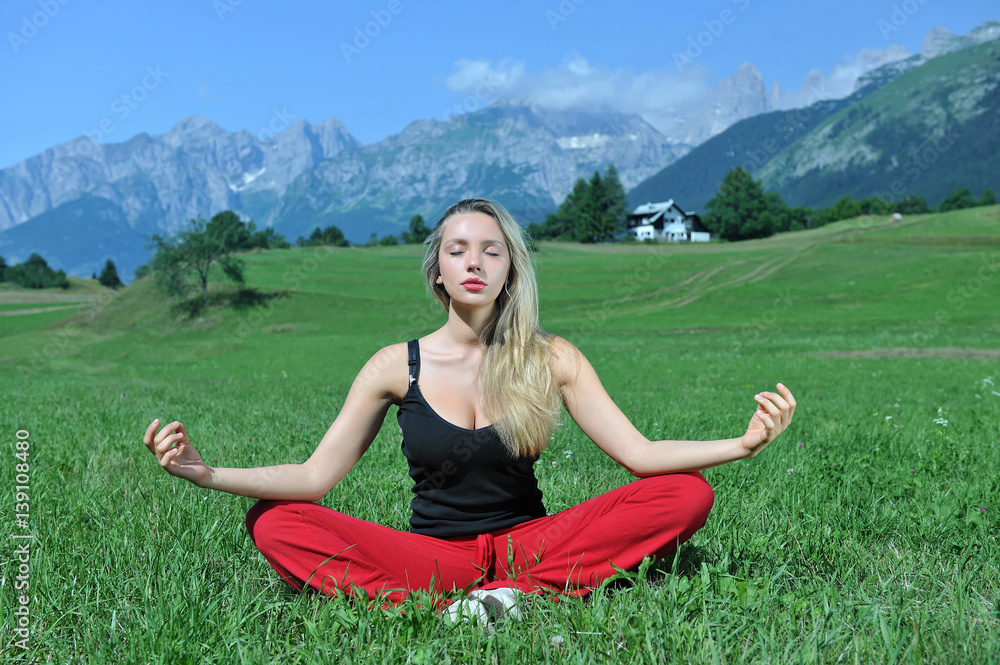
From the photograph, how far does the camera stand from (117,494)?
14.1 feet

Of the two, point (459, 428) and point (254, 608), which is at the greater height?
point (459, 428)

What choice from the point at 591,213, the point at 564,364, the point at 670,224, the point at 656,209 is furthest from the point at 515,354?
the point at 656,209

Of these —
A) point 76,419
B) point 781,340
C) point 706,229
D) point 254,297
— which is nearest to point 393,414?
point 76,419

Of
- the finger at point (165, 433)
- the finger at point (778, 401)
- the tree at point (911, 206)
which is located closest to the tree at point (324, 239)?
the finger at point (165, 433)

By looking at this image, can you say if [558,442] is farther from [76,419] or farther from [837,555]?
[76,419]

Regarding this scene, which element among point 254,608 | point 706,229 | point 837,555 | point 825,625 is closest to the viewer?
point 825,625

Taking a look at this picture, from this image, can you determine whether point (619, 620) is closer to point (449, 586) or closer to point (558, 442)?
point (449, 586)

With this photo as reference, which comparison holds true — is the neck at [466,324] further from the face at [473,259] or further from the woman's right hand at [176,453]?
the woman's right hand at [176,453]

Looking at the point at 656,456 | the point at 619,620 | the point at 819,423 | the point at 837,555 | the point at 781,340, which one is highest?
the point at 656,456

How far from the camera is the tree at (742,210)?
356 feet

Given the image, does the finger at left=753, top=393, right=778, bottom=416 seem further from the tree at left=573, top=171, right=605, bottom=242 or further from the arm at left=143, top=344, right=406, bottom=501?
the tree at left=573, top=171, right=605, bottom=242

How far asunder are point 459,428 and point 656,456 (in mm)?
902

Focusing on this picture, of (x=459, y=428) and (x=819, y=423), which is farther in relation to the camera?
(x=819, y=423)

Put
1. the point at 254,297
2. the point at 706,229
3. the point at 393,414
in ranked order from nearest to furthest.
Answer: the point at 393,414
the point at 254,297
the point at 706,229
